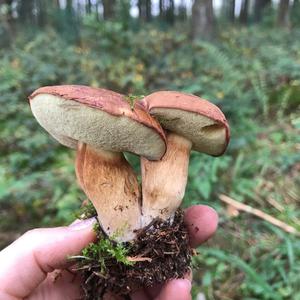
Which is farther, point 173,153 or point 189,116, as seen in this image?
point 173,153

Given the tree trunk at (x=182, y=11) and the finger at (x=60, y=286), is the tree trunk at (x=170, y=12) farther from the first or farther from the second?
the finger at (x=60, y=286)

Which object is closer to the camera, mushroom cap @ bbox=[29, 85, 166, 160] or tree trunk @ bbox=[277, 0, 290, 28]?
mushroom cap @ bbox=[29, 85, 166, 160]

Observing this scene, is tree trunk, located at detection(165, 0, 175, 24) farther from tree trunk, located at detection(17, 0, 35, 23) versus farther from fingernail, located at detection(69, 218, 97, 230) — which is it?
fingernail, located at detection(69, 218, 97, 230)

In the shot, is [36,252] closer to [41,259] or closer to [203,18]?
[41,259]

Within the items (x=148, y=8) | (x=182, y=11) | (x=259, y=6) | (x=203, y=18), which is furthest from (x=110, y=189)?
(x=182, y=11)

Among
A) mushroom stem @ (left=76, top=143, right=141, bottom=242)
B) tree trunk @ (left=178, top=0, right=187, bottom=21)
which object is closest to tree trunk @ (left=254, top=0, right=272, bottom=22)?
tree trunk @ (left=178, top=0, right=187, bottom=21)
